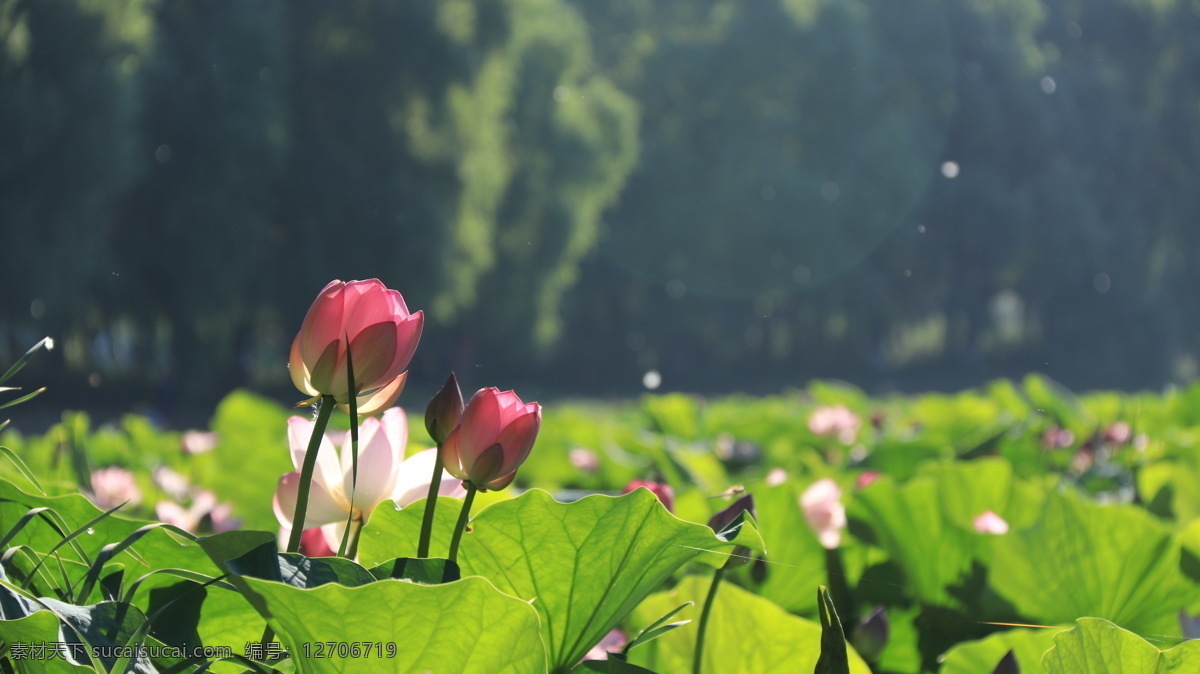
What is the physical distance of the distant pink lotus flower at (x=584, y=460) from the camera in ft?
5.64

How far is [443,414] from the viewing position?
526 millimetres

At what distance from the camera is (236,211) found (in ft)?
3.43

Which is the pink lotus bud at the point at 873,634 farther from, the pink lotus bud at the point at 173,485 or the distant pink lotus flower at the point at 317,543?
the pink lotus bud at the point at 173,485

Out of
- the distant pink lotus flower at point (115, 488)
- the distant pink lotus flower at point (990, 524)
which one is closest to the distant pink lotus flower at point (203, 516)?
the distant pink lotus flower at point (115, 488)

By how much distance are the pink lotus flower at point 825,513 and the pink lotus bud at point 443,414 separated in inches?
20.1

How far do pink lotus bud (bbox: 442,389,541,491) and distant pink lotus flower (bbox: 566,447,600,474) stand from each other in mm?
1133

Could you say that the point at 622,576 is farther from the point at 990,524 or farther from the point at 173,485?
the point at 173,485

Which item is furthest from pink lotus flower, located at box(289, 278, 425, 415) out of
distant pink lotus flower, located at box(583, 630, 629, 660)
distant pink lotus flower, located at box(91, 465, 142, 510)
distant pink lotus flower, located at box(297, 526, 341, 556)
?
distant pink lotus flower, located at box(91, 465, 142, 510)

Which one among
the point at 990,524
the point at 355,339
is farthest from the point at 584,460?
the point at 355,339

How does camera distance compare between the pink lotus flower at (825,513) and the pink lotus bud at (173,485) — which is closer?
the pink lotus flower at (825,513)

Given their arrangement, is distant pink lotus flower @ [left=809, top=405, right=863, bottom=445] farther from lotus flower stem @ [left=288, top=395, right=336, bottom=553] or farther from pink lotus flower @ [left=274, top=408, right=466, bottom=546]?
lotus flower stem @ [left=288, top=395, right=336, bottom=553]

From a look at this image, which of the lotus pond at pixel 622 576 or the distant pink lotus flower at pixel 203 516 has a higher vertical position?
the distant pink lotus flower at pixel 203 516

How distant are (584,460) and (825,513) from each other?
84 centimetres

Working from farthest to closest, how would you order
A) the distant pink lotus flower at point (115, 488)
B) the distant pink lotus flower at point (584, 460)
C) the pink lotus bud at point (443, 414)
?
the distant pink lotus flower at point (584, 460) → the distant pink lotus flower at point (115, 488) → the pink lotus bud at point (443, 414)
